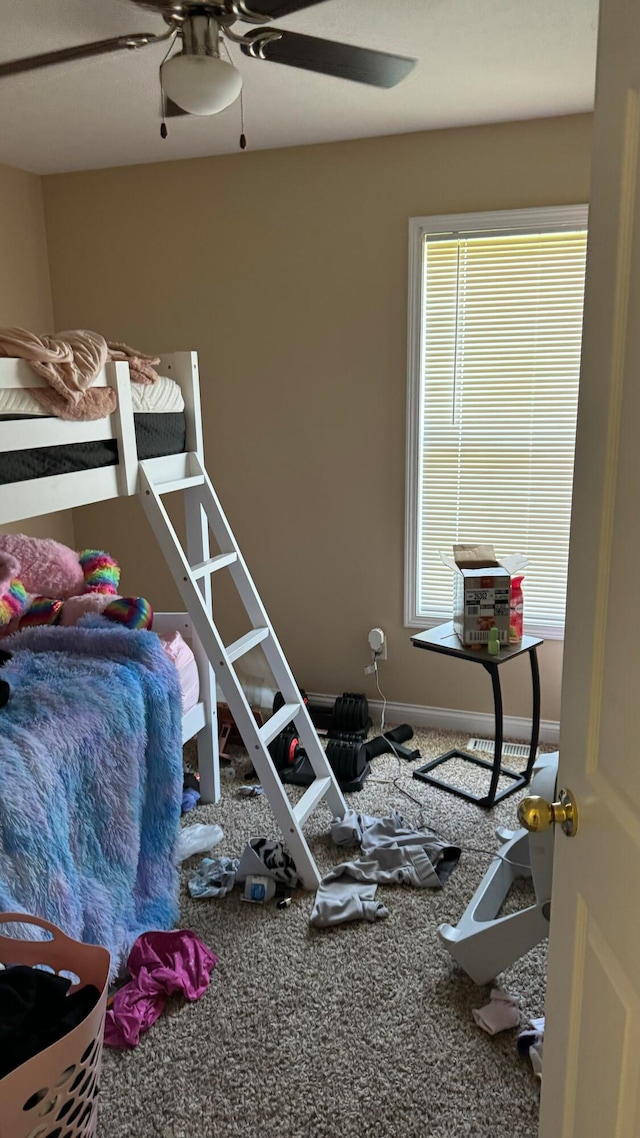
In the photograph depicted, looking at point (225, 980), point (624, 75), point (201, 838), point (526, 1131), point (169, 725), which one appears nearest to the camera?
point (624, 75)

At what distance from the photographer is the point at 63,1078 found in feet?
4.00

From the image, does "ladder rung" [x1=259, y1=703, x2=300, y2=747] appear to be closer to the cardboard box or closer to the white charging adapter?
the cardboard box

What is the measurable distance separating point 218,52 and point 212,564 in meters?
1.45

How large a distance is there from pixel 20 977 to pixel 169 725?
0.94 metres

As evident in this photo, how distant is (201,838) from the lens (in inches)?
101

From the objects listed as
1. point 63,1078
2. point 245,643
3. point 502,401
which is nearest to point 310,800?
point 245,643

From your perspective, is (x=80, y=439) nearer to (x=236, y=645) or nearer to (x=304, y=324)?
(x=236, y=645)

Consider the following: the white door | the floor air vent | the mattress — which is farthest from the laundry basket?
the floor air vent

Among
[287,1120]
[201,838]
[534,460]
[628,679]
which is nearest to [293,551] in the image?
[534,460]

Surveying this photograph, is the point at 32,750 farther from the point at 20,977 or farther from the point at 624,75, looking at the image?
the point at 624,75

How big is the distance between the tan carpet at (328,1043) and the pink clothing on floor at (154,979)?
0.03m

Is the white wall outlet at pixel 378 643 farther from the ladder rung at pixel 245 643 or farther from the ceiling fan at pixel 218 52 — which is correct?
the ceiling fan at pixel 218 52

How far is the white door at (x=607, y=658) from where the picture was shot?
0.76m

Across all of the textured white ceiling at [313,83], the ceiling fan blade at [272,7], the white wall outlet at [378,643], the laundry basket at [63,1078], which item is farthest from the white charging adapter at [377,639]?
the ceiling fan blade at [272,7]
